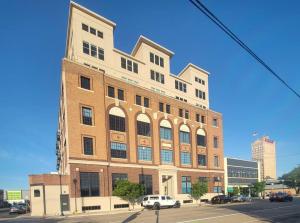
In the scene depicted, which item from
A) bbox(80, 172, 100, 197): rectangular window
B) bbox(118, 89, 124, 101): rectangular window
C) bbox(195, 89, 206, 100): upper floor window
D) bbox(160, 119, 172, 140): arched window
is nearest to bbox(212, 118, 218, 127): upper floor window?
bbox(195, 89, 206, 100): upper floor window

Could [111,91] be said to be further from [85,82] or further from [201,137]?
[201,137]

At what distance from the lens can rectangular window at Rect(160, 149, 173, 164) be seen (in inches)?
2251

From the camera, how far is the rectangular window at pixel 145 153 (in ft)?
174

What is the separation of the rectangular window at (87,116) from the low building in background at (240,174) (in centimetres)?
5631

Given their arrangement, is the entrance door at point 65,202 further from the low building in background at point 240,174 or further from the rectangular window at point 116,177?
the low building in background at point 240,174

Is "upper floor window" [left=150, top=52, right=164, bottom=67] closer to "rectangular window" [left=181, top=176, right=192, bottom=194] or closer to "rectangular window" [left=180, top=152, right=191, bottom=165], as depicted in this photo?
"rectangular window" [left=180, top=152, right=191, bottom=165]

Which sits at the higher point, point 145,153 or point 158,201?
point 145,153

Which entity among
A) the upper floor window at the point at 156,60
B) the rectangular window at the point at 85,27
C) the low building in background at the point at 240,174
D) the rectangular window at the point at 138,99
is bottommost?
the low building in background at the point at 240,174

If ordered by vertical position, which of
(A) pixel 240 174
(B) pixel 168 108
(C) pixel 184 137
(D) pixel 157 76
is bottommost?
(A) pixel 240 174

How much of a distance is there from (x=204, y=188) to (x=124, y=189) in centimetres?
1975

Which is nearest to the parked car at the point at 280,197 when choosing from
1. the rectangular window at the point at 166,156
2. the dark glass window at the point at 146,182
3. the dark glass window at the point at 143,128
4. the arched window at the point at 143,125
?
the rectangular window at the point at 166,156

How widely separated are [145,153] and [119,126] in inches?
262

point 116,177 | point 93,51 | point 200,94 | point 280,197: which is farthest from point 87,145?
point 200,94

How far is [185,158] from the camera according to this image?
204 feet
